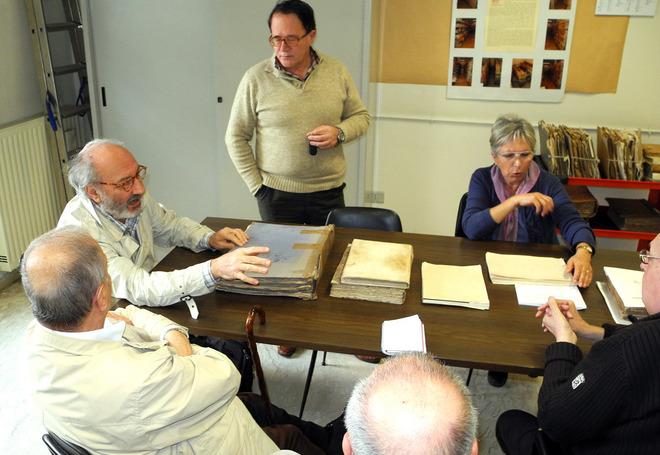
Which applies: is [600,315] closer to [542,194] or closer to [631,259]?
[631,259]

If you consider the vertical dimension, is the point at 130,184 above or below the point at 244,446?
above

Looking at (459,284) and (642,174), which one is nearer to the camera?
(459,284)

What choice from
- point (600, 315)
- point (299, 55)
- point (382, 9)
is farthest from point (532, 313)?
point (382, 9)

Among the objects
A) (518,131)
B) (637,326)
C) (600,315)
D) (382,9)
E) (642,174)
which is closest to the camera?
(637,326)

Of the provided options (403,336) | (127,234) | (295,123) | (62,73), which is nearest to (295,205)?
(295,123)

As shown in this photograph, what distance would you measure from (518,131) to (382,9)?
181 cm

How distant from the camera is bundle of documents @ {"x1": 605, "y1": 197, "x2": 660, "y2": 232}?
3.30m

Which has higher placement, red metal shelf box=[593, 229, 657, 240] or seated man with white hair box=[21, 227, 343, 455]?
seated man with white hair box=[21, 227, 343, 455]

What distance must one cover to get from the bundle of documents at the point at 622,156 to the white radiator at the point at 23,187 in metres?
3.49

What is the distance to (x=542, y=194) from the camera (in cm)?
241

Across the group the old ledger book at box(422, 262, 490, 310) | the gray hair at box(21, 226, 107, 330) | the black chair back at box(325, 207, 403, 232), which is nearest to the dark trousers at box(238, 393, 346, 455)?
the old ledger book at box(422, 262, 490, 310)

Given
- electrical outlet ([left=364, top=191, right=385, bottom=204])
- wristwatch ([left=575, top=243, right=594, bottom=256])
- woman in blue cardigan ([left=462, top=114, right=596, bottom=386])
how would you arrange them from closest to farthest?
1. wristwatch ([left=575, top=243, right=594, bottom=256])
2. woman in blue cardigan ([left=462, top=114, right=596, bottom=386])
3. electrical outlet ([left=364, top=191, right=385, bottom=204])

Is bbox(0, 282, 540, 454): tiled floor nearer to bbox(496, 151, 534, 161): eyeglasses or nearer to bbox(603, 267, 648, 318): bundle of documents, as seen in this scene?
bbox(603, 267, 648, 318): bundle of documents

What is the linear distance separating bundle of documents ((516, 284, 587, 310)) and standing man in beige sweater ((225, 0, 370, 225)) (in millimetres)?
1205
